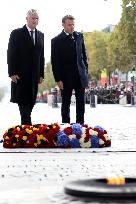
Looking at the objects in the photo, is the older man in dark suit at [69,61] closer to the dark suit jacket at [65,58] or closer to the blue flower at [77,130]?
the dark suit jacket at [65,58]

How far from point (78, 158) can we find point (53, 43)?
4.06 metres

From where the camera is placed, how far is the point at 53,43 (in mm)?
11664

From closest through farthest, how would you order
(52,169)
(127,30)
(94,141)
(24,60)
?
(52,169)
(94,141)
(24,60)
(127,30)

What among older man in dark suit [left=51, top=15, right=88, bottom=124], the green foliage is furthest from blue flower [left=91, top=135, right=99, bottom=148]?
the green foliage

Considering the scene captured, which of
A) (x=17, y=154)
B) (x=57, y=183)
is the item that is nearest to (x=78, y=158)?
(x=17, y=154)

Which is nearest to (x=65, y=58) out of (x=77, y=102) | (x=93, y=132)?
(x=77, y=102)

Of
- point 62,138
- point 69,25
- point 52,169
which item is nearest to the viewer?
point 52,169

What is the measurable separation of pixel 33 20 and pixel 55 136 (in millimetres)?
2276

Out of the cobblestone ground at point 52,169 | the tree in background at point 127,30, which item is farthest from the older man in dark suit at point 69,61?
the tree in background at point 127,30

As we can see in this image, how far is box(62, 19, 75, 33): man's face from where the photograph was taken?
1145 centimetres

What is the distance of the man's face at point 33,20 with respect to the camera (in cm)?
1094

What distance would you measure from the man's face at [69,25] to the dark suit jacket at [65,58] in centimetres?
9

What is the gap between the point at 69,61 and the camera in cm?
1168

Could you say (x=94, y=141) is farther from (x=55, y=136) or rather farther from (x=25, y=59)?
(x=25, y=59)
